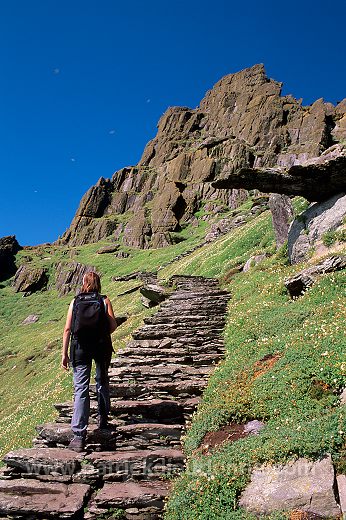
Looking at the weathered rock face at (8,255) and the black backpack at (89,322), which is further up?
the weathered rock face at (8,255)

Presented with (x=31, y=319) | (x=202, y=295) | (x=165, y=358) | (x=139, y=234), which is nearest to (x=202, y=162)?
(x=139, y=234)

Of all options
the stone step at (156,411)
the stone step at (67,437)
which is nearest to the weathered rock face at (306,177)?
the stone step at (156,411)

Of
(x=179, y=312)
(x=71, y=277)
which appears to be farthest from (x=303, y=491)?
(x=71, y=277)

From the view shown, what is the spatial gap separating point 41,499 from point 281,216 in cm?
2149

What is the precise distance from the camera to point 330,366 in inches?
332

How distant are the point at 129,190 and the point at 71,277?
74.2 m

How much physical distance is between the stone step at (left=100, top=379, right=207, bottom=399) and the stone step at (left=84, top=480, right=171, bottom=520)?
4.00m

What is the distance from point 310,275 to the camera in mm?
15352

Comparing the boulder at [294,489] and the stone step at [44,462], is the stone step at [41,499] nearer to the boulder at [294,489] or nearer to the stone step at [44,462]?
Result: the stone step at [44,462]

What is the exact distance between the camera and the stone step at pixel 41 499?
6.88 m

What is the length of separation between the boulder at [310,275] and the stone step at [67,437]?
9168 millimetres

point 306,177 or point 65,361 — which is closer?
point 65,361

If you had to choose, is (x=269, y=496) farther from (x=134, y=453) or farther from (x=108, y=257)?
(x=108, y=257)

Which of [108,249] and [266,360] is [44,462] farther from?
[108,249]
